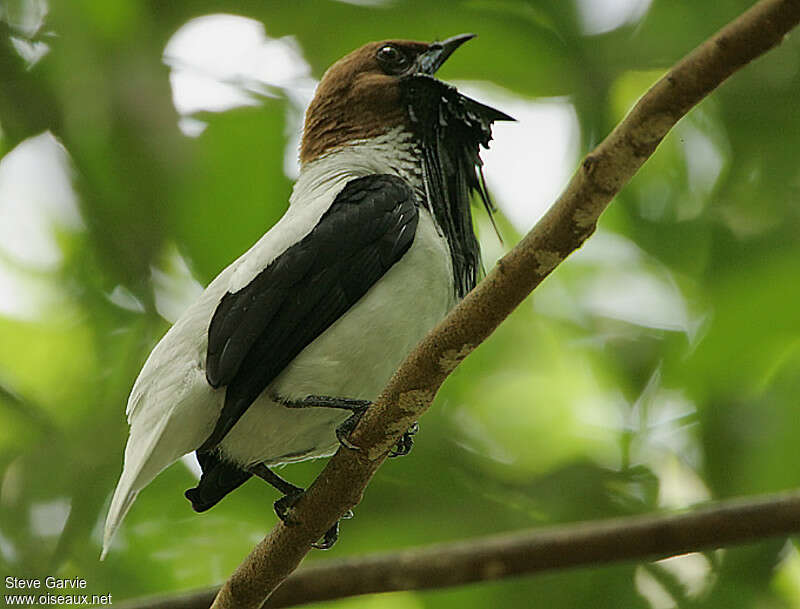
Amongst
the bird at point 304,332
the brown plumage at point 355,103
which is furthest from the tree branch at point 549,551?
the brown plumage at point 355,103

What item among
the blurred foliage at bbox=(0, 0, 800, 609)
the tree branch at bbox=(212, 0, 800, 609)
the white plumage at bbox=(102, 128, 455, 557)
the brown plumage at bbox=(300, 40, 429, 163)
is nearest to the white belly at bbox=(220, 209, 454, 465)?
the white plumage at bbox=(102, 128, 455, 557)

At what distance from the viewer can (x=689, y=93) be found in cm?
174

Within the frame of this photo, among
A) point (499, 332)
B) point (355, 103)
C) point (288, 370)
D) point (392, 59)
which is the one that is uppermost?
point (392, 59)

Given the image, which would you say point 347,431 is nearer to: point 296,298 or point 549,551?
point 296,298

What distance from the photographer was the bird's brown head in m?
3.48

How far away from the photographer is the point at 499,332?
446 cm

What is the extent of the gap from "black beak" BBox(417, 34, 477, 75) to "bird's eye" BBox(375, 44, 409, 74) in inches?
2.4

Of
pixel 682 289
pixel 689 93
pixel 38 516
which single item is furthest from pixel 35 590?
pixel 689 93

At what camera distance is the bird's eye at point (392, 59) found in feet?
11.9

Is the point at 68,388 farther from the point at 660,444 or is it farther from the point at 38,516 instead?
the point at 660,444

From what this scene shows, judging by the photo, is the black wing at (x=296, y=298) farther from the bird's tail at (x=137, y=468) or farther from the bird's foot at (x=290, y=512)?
the bird's foot at (x=290, y=512)

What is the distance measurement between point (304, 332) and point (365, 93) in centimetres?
112

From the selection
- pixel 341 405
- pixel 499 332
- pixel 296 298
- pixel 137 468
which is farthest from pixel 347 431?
pixel 499 332

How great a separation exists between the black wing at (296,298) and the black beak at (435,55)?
862 millimetres
